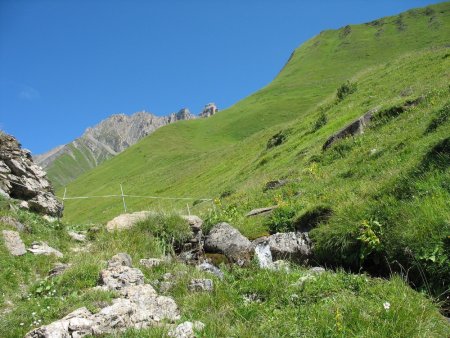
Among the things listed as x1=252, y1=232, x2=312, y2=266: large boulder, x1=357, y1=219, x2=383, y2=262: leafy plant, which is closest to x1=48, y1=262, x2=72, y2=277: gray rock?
x1=252, y1=232, x2=312, y2=266: large boulder

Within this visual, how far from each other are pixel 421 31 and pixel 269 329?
465 feet

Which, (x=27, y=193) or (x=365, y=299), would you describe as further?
(x=27, y=193)

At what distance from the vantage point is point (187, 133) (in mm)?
104438

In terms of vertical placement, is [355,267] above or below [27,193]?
below

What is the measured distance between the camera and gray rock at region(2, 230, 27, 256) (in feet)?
36.9

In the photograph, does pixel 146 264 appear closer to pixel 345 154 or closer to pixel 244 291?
pixel 244 291

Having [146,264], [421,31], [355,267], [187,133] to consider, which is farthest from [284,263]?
[421,31]

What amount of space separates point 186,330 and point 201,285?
2.03 meters

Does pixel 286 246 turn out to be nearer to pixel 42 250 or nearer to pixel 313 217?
pixel 313 217

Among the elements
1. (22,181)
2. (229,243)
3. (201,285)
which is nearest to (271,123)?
(22,181)

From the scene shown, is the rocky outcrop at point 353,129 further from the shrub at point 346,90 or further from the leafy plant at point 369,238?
the shrub at point 346,90

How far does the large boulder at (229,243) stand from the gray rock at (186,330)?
439cm

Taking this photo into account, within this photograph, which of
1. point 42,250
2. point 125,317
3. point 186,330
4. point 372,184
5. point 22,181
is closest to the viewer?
point 186,330

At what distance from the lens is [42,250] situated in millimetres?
11836
